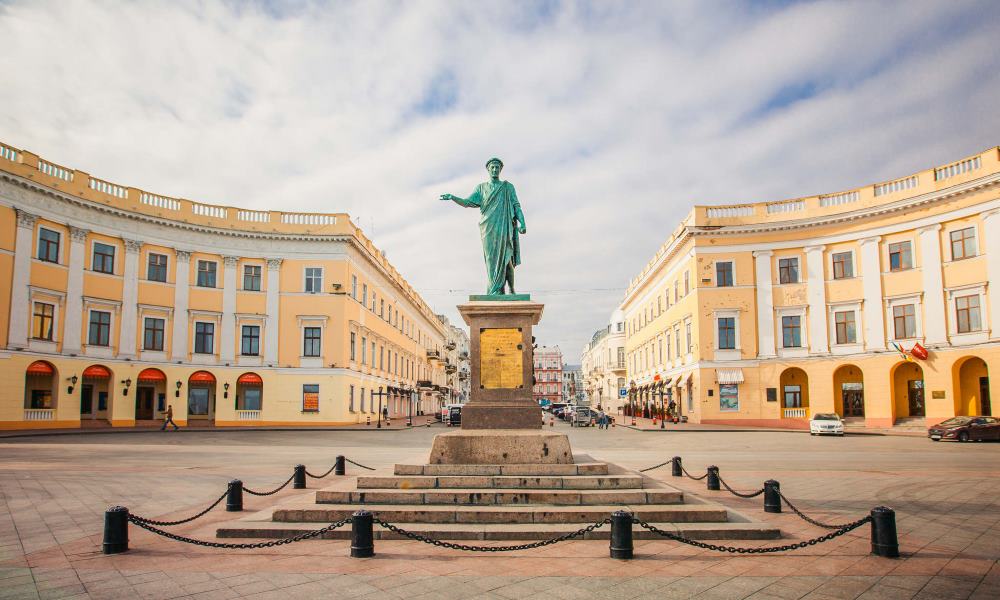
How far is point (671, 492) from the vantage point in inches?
368

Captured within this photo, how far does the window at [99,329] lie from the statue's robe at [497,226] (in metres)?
29.7

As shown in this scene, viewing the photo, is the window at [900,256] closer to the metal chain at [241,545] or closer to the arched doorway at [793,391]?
the arched doorway at [793,391]

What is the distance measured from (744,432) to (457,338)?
82.1 m

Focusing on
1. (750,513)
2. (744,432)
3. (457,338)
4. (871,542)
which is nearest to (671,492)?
(750,513)

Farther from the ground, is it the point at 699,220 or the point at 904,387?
the point at 699,220

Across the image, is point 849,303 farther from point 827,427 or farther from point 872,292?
point 827,427

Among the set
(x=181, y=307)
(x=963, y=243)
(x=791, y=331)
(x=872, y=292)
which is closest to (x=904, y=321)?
(x=872, y=292)

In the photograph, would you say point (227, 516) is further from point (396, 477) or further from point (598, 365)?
point (598, 365)

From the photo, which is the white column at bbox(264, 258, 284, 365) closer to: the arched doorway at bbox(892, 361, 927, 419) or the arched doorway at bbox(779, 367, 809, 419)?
the arched doorway at bbox(779, 367, 809, 419)

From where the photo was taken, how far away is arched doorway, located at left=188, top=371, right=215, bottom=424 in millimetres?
38344

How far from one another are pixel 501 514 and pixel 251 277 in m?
35.1

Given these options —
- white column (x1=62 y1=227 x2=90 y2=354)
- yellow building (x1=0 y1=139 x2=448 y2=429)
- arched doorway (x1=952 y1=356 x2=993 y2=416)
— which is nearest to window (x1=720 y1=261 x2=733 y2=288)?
arched doorway (x1=952 y1=356 x2=993 y2=416)

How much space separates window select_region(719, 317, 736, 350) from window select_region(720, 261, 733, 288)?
2.12 meters

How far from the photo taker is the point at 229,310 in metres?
39.3
